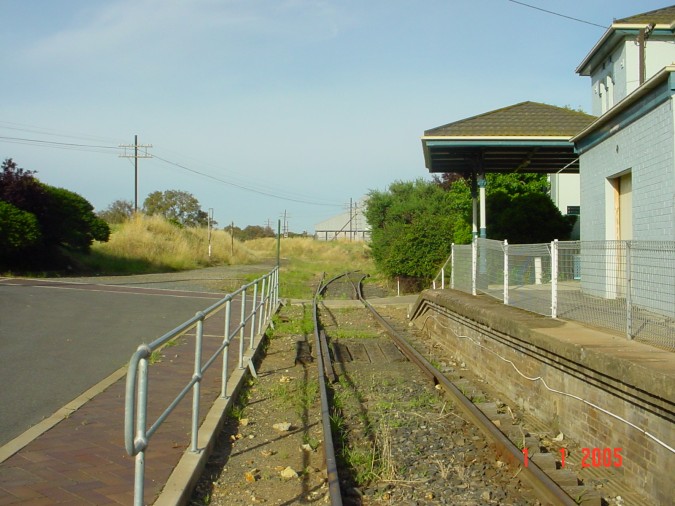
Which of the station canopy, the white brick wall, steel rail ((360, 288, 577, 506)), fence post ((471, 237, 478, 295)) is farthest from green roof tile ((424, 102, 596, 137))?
steel rail ((360, 288, 577, 506))

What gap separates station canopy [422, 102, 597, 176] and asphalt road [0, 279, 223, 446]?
8196mm

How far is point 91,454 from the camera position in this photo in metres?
5.73

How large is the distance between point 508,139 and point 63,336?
1224 centimetres

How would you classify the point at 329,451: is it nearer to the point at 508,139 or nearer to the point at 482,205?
the point at 482,205

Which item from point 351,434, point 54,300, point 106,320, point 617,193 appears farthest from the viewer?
point 54,300

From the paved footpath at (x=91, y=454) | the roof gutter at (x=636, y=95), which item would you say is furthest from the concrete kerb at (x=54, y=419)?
the roof gutter at (x=636, y=95)

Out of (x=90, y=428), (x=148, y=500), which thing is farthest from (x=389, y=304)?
(x=148, y=500)

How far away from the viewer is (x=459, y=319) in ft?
40.4

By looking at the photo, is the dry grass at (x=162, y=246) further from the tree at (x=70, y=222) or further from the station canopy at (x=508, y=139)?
the station canopy at (x=508, y=139)

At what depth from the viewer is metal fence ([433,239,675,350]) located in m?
6.46

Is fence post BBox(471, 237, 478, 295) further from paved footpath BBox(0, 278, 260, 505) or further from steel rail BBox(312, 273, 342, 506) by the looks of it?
paved footpath BBox(0, 278, 260, 505)

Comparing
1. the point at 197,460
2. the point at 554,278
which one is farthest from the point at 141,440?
the point at 554,278

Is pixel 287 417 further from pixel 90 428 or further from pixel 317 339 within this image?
pixel 317 339

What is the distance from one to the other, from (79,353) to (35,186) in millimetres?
23767
